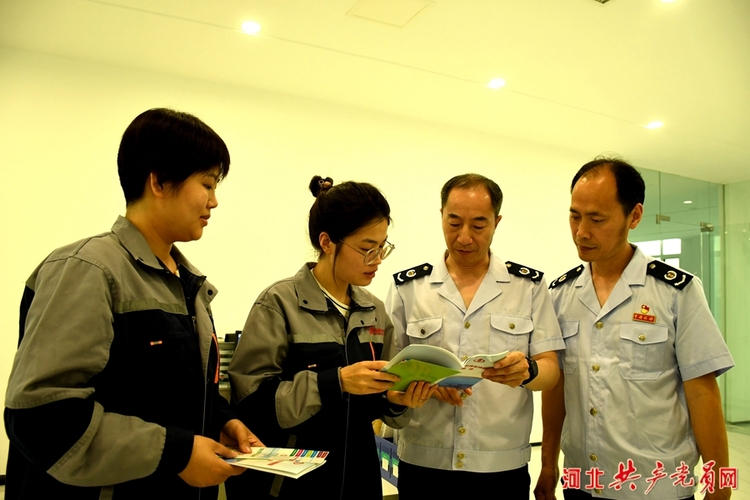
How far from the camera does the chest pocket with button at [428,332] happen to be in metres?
2.01

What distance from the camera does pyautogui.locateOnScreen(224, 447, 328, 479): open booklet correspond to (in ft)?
3.81

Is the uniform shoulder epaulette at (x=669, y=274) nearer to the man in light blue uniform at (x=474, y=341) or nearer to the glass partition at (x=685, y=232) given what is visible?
the man in light blue uniform at (x=474, y=341)

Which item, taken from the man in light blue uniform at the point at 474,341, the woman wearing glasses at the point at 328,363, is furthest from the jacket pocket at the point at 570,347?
the woman wearing glasses at the point at 328,363

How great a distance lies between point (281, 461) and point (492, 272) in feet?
3.69

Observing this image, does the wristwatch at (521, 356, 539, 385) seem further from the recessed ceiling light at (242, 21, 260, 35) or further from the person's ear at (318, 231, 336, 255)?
the recessed ceiling light at (242, 21, 260, 35)

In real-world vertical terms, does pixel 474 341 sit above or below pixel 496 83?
below

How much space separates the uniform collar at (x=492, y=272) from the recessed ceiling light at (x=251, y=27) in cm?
236

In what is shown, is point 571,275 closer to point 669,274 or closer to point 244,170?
point 669,274

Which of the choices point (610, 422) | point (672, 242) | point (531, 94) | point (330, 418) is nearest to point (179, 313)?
point (330, 418)

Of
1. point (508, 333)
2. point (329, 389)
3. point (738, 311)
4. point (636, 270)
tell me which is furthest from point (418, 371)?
point (738, 311)

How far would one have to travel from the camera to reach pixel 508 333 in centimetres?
196

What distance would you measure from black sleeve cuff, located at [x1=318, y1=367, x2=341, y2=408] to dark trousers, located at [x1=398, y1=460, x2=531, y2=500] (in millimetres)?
631

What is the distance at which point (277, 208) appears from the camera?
483 cm

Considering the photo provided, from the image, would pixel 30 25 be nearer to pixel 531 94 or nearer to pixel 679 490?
pixel 531 94
